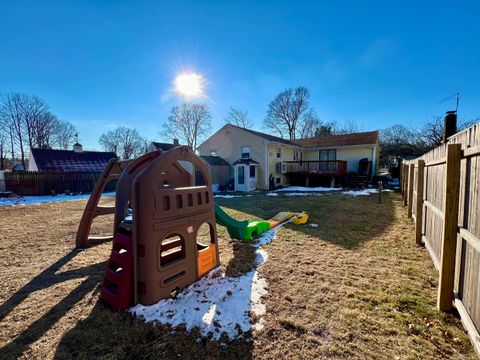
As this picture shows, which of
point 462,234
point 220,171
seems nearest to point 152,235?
point 462,234

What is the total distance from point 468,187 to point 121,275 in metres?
4.11

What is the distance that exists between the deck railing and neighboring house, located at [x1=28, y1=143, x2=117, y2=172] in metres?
18.3

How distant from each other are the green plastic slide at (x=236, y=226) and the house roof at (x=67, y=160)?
781 inches

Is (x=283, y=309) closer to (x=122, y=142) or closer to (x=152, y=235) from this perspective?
(x=152, y=235)

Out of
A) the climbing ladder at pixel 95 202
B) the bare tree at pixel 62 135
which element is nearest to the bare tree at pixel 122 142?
the bare tree at pixel 62 135

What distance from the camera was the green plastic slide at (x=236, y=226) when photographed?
15.3ft

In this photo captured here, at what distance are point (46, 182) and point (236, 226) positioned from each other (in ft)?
58.9

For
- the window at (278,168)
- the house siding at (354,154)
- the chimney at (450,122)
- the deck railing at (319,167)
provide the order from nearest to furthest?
the chimney at (450,122) → the deck railing at (319,167) → the window at (278,168) → the house siding at (354,154)

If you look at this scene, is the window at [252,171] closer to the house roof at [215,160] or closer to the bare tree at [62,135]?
the house roof at [215,160]

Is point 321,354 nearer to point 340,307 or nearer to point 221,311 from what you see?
point 340,307

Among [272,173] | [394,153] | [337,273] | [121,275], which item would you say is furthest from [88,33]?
[394,153]

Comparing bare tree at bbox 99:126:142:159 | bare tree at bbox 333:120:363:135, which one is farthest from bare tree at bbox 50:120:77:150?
bare tree at bbox 333:120:363:135

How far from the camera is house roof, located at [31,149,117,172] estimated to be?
17922 mm

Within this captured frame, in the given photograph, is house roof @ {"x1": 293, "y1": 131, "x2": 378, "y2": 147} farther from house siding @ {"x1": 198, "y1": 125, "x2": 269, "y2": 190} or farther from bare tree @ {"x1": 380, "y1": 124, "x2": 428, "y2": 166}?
bare tree @ {"x1": 380, "y1": 124, "x2": 428, "y2": 166}
